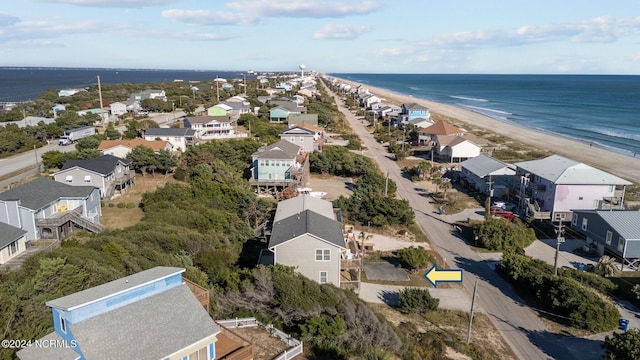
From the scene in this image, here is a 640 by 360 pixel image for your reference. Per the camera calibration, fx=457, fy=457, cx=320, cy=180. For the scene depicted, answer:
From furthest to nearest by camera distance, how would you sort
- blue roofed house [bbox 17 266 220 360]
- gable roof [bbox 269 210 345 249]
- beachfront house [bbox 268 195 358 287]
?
1. gable roof [bbox 269 210 345 249]
2. beachfront house [bbox 268 195 358 287]
3. blue roofed house [bbox 17 266 220 360]

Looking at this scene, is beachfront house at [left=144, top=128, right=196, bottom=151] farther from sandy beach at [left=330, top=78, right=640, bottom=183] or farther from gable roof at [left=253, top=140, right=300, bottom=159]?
sandy beach at [left=330, top=78, right=640, bottom=183]

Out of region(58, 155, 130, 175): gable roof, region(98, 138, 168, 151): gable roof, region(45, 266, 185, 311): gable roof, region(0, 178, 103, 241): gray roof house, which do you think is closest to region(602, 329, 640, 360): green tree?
region(45, 266, 185, 311): gable roof

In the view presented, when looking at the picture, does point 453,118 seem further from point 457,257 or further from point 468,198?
point 457,257

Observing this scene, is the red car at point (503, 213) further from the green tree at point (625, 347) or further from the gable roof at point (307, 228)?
the green tree at point (625, 347)

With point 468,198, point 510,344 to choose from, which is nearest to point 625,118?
point 468,198

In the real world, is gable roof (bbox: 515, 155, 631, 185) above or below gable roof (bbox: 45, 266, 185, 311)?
below

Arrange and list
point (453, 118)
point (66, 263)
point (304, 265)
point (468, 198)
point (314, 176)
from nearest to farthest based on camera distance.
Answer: point (66, 263) → point (304, 265) → point (468, 198) → point (314, 176) → point (453, 118)
